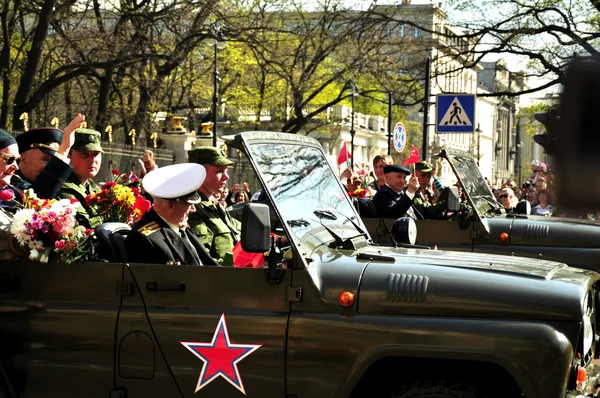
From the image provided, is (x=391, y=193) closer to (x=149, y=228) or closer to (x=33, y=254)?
(x=149, y=228)

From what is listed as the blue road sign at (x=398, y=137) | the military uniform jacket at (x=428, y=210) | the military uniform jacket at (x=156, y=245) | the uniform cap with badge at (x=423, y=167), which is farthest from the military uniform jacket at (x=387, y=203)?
the blue road sign at (x=398, y=137)

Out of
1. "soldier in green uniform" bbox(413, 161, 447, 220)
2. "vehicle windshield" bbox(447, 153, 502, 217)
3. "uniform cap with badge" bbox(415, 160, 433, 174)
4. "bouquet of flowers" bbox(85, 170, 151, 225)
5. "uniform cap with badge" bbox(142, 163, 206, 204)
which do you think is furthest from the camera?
"uniform cap with badge" bbox(415, 160, 433, 174)

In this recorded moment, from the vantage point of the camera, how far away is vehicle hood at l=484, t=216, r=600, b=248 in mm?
10016

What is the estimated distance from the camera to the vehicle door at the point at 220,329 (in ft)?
16.8

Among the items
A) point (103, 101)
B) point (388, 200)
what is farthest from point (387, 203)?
point (103, 101)

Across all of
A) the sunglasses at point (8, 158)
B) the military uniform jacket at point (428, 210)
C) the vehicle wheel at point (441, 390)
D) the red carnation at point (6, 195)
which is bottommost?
the vehicle wheel at point (441, 390)

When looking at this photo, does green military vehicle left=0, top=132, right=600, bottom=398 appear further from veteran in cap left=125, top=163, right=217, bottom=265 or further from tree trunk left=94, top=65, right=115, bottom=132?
tree trunk left=94, top=65, right=115, bottom=132

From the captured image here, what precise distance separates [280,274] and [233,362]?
526 mm

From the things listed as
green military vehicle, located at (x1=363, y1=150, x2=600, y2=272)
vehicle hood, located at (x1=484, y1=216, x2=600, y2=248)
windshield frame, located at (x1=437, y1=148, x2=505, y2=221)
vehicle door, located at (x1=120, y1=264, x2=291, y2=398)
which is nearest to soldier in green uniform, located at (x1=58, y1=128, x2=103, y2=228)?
vehicle door, located at (x1=120, y1=264, x2=291, y2=398)

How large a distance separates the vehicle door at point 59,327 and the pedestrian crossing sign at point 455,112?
1320cm

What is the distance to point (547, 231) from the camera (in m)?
10.2

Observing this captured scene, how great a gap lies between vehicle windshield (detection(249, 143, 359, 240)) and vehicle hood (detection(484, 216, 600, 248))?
14.3 ft

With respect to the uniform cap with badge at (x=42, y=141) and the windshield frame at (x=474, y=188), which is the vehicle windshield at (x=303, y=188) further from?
the windshield frame at (x=474, y=188)

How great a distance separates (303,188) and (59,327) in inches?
63.0
